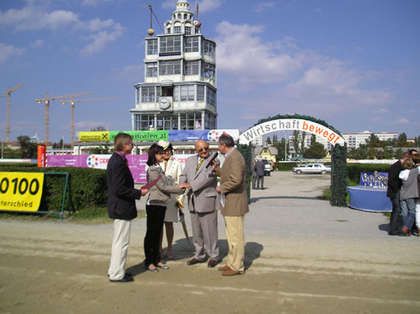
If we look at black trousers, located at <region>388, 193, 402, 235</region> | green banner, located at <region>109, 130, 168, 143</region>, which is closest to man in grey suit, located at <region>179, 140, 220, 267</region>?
black trousers, located at <region>388, 193, 402, 235</region>

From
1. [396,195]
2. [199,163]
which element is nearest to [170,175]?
[199,163]

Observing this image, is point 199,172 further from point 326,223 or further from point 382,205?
point 382,205

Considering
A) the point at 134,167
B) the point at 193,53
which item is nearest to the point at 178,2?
the point at 193,53

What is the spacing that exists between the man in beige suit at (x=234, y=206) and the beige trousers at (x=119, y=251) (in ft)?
4.98

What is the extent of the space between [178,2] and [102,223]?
51107 millimetres

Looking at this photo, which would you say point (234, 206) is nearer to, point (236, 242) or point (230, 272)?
point (236, 242)

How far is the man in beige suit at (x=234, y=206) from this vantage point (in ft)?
17.7

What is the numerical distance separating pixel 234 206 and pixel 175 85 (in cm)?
4502

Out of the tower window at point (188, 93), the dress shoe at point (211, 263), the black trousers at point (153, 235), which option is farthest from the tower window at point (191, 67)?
the dress shoe at point (211, 263)

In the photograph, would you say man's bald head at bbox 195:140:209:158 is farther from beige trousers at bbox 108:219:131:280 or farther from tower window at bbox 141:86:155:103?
tower window at bbox 141:86:155:103

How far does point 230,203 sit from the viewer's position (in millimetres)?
5477

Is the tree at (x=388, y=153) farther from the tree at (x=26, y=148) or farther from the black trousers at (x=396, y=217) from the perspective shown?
the black trousers at (x=396, y=217)

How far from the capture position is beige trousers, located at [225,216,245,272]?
5.40m

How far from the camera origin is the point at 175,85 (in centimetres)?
4888
